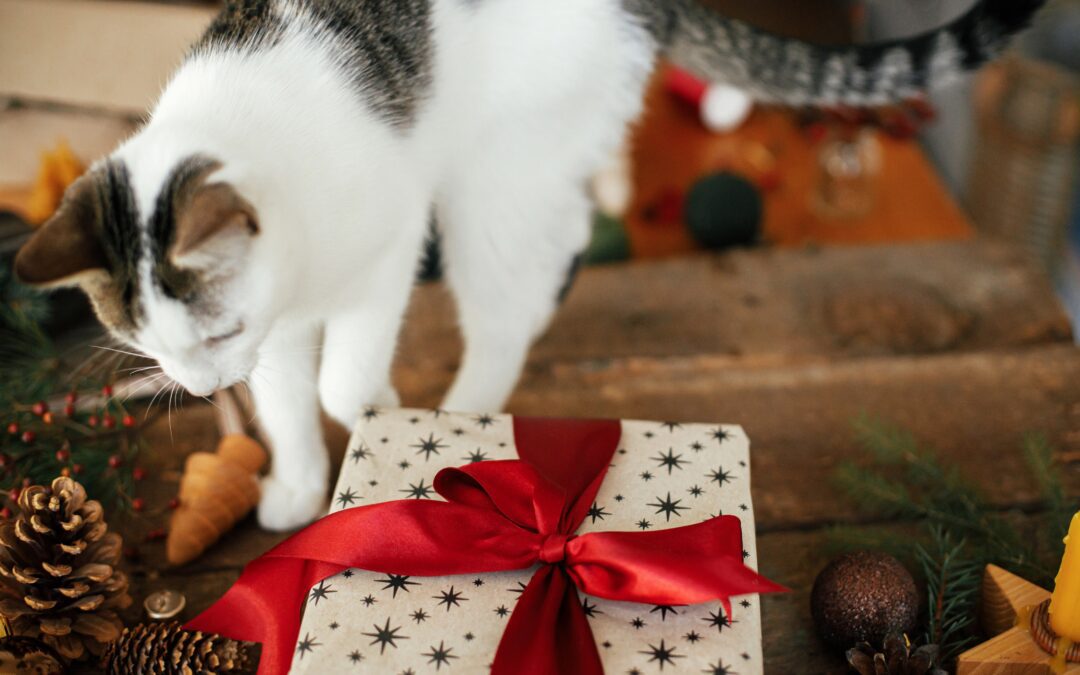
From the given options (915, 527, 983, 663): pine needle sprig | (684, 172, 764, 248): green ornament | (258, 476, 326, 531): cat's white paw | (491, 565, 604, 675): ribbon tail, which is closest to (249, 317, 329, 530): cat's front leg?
(258, 476, 326, 531): cat's white paw

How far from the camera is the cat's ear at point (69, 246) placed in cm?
58

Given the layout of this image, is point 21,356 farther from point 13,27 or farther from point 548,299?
point 13,27

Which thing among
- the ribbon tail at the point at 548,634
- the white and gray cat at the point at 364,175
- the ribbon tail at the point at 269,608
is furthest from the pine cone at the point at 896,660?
the white and gray cat at the point at 364,175

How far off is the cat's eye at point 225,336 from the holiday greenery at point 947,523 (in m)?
0.54

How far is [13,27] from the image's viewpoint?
1360 mm

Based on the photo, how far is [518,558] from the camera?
23.8 inches

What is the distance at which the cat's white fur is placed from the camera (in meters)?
0.64

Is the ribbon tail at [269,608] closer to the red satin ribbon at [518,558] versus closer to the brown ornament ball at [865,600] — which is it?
the red satin ribbon at [518,558]

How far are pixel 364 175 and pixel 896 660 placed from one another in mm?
562

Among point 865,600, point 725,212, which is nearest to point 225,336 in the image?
point 865,600

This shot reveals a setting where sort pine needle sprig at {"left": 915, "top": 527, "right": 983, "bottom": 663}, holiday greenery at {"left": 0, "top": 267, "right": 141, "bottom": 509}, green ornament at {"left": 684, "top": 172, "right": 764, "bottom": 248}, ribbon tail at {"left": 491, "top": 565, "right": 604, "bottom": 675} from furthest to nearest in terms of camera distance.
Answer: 1. green ornament at {"left": 684, "top": 172, "right": 764, "bottom": 248}
2. holiday greenery at {"left": 0, "top": 267, "right": 141, "bottom": 509}
3. pine needle sprig at {"left": 915, "top": 527, "right": 983, "bottom": 663}
4. ribbon tail at {"left": 491, "top": 565, "right": 604, "bottom": 675}

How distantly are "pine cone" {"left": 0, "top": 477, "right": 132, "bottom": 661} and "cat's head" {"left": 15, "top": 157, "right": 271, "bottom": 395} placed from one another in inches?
5.1

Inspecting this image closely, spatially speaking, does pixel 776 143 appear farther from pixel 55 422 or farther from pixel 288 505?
pixel 55 422

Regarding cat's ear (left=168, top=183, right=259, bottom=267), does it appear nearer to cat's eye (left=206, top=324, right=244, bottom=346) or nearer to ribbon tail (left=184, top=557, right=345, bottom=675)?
cat's eye (left=206, top=324, right=244, bottom=346)
